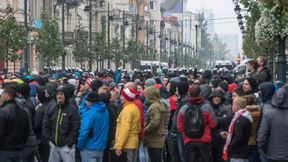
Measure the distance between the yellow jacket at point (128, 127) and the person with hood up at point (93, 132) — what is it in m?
0.24

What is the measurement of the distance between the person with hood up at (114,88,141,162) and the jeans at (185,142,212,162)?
A: 35.9 inches

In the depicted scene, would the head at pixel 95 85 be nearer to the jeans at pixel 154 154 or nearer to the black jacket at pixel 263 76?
the jeans at pixel 154 154

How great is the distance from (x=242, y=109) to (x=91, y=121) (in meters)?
2.55

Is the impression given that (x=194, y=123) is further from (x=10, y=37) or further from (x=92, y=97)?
(x=10, y=37)

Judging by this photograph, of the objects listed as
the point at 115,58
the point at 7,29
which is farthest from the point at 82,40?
the point at 7,29

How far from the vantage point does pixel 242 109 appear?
46.1ft

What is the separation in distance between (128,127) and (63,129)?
1205mm

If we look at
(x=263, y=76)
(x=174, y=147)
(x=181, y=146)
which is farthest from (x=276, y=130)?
(x=263, y=76)

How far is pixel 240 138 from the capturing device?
13836mm

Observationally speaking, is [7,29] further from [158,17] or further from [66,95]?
[158,17]

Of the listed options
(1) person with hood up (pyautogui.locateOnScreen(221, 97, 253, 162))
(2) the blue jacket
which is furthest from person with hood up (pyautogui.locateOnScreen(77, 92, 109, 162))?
(1) person with hood up (pyautogui.locateOnScreen(221, 97, 253, 162))

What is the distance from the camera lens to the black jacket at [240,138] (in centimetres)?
1380

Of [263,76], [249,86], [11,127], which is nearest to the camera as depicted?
[11,127]

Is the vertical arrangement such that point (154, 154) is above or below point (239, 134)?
below
